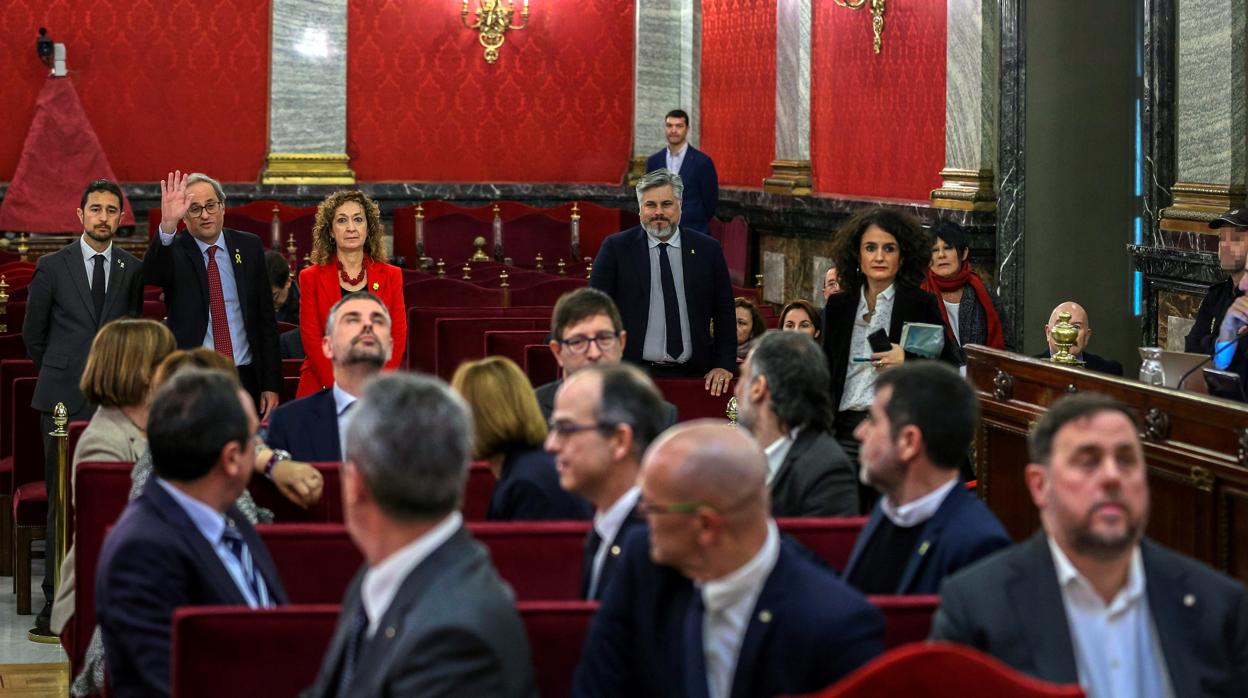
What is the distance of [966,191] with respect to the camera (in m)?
8.66

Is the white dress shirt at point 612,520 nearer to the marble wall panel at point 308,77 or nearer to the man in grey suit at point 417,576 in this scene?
the man in grey suit at point 417,576

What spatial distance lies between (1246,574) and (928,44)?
5916 mm

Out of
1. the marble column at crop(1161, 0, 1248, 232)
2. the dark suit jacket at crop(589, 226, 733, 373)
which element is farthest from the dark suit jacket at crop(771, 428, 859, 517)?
the marble column at crop(1161, 0, 1248, 232)

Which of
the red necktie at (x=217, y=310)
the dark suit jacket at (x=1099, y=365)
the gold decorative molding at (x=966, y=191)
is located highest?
the gold decorative molding at (x=966, y=191)

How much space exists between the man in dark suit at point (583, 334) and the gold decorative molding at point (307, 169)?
813 centimetres

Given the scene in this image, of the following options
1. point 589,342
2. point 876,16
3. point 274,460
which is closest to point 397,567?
point 274,460

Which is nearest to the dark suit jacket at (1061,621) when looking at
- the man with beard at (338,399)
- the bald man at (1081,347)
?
the man with beard at (338,399)

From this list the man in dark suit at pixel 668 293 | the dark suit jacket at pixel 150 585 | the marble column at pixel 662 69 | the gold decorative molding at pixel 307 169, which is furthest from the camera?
the marble column at pixel 662 69

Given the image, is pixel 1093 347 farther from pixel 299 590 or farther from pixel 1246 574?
pixel 299 590

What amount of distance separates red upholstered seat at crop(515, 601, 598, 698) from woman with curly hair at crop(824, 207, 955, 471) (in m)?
2.49

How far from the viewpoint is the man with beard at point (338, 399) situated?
4273 millimetres

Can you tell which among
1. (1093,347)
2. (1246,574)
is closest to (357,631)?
(1246,574)

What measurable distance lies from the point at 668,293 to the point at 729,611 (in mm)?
3536

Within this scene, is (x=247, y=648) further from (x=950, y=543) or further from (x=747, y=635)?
(x=950, y=543)
